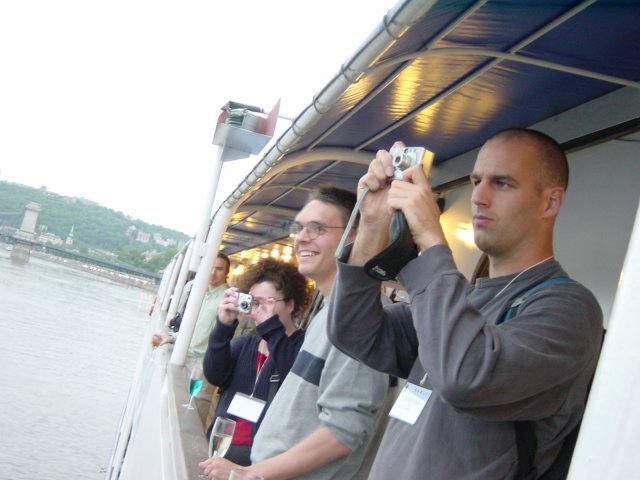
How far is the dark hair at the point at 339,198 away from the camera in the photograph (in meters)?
3.18

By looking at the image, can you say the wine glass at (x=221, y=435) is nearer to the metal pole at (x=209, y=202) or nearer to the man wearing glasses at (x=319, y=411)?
the man wearing glasses at (x=319, y=411)

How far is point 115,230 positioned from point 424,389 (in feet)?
389

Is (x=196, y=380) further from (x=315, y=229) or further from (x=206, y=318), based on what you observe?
(x=206, y=318)

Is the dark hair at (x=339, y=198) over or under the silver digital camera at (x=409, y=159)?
over

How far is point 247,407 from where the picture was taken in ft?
11.4

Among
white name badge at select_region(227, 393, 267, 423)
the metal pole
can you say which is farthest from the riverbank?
white name badge at select_region(227, 393, 267, 423)

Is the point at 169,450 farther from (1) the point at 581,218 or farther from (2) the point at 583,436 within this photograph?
(2) the point at 583,436

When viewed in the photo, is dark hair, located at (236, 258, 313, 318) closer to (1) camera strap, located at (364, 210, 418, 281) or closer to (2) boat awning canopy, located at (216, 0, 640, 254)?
(2) boat awning canopy, located at (216, 0, 640, 254)

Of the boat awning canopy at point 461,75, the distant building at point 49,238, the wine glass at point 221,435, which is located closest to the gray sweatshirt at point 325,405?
the wine glass at point 221,435

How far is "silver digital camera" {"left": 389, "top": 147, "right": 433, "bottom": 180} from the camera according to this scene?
1.72 m

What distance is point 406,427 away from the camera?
184cm

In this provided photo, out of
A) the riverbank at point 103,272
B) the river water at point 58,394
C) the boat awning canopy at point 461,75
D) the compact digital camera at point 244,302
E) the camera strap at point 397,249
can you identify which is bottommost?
the riverbank at point 103,272

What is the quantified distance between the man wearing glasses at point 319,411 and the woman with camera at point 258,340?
740mm

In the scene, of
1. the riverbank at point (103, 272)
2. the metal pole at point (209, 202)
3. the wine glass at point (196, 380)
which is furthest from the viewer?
the riverbank at point (103, 272)
